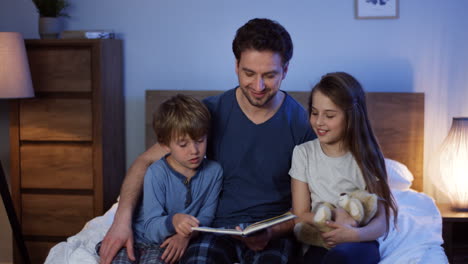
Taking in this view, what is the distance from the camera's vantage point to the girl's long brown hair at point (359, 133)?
1775 millimetres

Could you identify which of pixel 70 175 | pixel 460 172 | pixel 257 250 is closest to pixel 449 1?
pixel 460 172

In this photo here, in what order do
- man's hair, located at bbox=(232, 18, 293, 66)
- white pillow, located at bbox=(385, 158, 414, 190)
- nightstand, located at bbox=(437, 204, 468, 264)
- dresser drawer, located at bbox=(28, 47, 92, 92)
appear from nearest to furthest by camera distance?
1. man's hair, located at bbox=(232, 18, 293, 66)
2. nightstand, located at bbox=(437, 204, 468, 264)
3. white pillow, located at bbox=(385, 158, 414, 190)
4. dresser drawer, located at bbox=(28, 47, 92, 92)

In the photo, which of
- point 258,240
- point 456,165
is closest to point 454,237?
point 456,165

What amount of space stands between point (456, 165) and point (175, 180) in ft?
→ 5.90

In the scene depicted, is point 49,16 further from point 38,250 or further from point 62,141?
point 38,250

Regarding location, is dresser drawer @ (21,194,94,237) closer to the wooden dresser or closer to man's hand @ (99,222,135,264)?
the wooden dresser

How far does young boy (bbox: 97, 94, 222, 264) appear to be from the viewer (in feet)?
5.67

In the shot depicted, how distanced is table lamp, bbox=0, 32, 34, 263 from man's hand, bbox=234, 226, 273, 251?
5.48 ft

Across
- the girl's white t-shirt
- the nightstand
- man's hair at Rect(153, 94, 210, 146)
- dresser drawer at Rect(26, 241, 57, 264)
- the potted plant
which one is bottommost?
dresser drawer at Rect(26, 241, 57, 264)

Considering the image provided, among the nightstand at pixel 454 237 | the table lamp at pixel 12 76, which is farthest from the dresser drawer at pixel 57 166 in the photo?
the nightstand at pixel 454 237

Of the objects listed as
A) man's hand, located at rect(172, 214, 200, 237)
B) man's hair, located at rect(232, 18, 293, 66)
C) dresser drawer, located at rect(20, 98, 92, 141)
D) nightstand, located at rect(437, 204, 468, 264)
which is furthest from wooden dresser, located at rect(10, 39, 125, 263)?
nightstand, located at rect(437, 204, 468, 264)

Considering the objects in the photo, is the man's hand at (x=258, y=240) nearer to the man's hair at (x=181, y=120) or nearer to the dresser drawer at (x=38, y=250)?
the man's hair at (x=181, y=120)

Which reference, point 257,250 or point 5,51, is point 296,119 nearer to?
point 257,250

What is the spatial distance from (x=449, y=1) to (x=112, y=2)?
2122 mm
